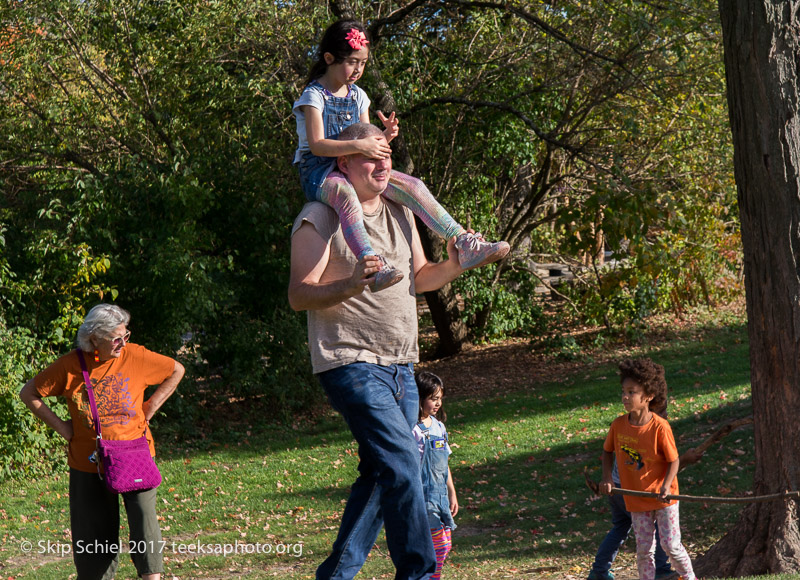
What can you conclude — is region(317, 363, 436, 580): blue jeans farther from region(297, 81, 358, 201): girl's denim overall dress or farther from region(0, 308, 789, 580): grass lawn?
region(0, 308, 789, 580): grass lawn

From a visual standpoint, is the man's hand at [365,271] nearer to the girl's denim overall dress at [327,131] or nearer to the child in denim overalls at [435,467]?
the girl's denim overall dress at [327,131]

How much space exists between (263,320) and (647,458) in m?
9.13

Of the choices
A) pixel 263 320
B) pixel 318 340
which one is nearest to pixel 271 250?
pixel 263 320

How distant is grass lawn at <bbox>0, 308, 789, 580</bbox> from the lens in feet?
22.9

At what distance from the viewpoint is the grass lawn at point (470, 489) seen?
6.99m

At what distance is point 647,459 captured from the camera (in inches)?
198

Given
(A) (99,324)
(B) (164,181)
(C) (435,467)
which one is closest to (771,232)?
(C) (435,467)

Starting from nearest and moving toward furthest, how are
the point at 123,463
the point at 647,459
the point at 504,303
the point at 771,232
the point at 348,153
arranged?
the point at 348,153 < the point at 123,463 < the point at 647,459 < the point at 771,232 < the point at 504,303

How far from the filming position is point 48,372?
493 centimetres

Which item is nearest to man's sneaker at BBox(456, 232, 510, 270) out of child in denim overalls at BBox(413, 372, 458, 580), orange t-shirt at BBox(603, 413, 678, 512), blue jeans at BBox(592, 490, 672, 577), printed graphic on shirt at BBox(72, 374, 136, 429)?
child in denim overalls at BBox(413, 372, 458, 580)

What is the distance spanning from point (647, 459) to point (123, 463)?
284 cm

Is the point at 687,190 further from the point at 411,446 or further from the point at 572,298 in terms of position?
the point at 411,446

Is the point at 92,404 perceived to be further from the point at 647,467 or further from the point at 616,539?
the point at 616,539

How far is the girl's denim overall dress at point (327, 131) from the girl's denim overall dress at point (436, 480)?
6.12 ft
